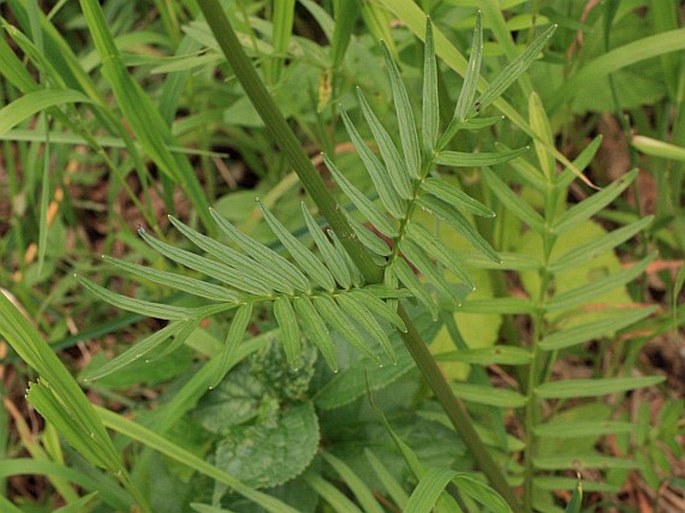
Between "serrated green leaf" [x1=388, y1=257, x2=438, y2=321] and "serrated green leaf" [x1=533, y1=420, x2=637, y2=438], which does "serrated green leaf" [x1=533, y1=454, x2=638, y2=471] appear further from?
"serrated green leaf" [x1=388, y1=257, x2=438, y2=321]

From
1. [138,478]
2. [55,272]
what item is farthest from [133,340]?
[138,478]

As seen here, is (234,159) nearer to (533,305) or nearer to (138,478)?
(138,478)

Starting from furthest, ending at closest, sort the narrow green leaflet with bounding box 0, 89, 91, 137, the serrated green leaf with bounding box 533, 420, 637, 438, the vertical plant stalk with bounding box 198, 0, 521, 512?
the serrated green leaf with bounding box 533, 420, 637, 438, the narrow green leaflet with bounding box 0, 89, 91, 137, the vertical plant stalk with bounding box 198, 0, 521, 512

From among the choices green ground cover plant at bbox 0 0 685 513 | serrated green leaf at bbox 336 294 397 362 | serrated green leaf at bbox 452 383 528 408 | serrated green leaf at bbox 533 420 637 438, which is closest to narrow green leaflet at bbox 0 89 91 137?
green ground cover plant at bbox 0 0 685 513

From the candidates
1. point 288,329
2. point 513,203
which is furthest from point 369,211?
point 513,203

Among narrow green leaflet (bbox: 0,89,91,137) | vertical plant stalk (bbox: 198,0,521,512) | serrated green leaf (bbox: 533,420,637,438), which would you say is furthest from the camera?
serrated green leaf (bbox: 533,420,637,438)

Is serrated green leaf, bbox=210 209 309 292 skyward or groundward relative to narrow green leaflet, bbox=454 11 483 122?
groundward
